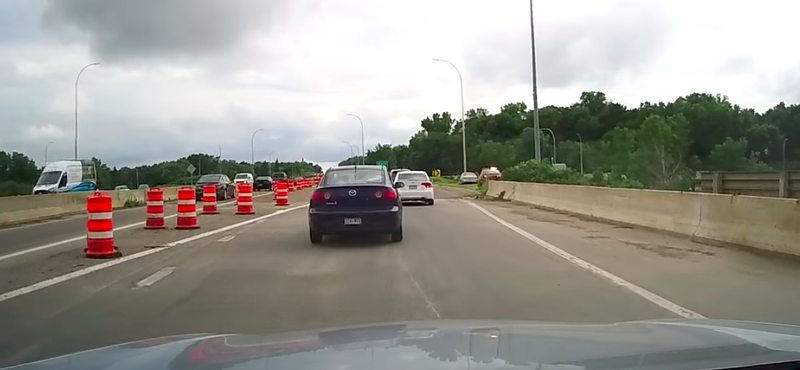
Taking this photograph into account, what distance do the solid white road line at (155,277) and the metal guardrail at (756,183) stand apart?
20.8 meters

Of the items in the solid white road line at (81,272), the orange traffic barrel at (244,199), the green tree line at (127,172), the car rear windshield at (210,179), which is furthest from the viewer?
the green tree line at (127,172)

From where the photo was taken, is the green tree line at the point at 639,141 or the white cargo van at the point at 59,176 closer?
the green tree line at the point at 639,141

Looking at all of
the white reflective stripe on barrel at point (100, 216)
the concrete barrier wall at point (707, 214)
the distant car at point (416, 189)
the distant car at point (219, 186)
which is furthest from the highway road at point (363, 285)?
the distant car at point (219, 186)

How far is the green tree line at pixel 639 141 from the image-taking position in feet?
124

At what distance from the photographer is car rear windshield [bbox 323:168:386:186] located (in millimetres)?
14797

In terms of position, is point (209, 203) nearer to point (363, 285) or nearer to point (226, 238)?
point (226, 238)

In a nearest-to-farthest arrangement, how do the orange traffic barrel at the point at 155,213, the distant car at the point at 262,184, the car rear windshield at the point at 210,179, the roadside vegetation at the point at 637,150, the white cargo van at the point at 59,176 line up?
the orange traffic barrel at the point at 155,213
the roadside vegetation at the point at 637,150
the white cargo van at the point at 59,176
the car rear windshield at the point at 210,179
the distant car at the point at 262,184

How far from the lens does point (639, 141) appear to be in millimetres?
57750

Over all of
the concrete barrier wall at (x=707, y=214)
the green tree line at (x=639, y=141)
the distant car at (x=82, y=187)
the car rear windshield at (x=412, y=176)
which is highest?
the green tree line at (x=639, y=141)

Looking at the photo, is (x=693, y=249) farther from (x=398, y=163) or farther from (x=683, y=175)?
(x=398, y=163)

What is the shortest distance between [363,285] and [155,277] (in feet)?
10.0

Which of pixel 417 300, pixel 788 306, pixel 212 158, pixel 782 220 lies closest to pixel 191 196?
pixel 417 300

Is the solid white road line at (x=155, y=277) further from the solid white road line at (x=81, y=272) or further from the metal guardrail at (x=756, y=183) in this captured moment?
the metal guardrail at (x=756, y=183)

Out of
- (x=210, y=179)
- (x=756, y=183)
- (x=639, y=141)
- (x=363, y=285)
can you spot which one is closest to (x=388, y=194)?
(x=363, y=285)
